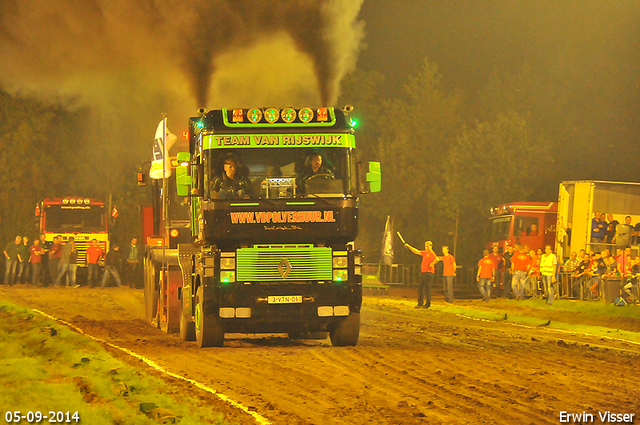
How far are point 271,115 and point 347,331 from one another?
365cm

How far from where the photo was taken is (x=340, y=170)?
14484mm

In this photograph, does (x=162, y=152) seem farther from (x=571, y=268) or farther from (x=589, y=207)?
(x=589, y=207)

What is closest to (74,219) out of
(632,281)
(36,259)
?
(36,259)

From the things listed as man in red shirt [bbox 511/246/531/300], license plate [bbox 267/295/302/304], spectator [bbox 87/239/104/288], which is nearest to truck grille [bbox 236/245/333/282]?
license plate [bbox 267/295/302/304]

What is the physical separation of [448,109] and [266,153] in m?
39.0

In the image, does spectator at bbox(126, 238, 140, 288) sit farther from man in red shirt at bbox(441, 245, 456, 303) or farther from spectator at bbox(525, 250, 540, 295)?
spectator at bbox(525, 250, 540, 295)

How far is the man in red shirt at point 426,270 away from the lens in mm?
25984

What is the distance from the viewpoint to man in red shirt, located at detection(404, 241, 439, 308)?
26.0 m

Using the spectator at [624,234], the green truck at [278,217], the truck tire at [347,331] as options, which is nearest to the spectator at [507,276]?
the spectator at [624,234]

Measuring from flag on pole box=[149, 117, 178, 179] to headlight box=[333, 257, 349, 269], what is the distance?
6569 mm

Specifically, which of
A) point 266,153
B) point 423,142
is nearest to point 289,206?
point 266,153

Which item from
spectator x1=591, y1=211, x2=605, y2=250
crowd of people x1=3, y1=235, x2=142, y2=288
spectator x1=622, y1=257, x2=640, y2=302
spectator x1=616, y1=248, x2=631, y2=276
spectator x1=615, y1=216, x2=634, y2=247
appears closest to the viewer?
spectator x1=622, y1=257, x2=640, y2=302

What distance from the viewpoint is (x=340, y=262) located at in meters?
14.5

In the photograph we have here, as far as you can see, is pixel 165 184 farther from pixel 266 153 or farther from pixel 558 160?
pixel 558 160
